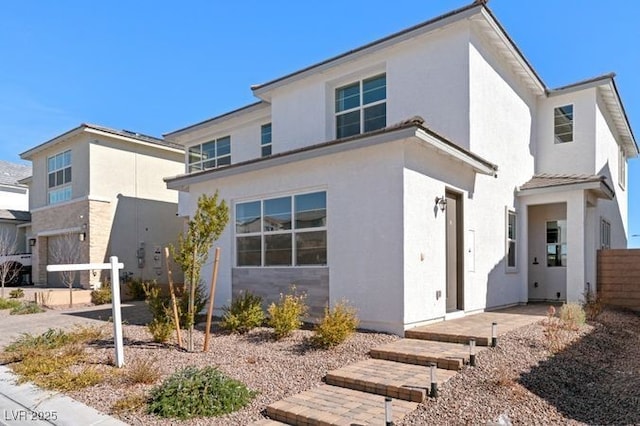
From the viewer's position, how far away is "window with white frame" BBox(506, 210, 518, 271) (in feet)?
41.1

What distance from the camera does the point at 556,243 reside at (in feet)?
44.3

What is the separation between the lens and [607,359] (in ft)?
23.6

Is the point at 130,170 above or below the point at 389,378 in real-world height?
above

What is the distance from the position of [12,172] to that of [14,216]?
11014mm

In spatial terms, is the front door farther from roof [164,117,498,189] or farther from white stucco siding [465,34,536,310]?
roof [164,117,498,189]

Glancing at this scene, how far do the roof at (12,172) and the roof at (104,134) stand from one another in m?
11.3

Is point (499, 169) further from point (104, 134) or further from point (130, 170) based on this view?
point (104, 134)

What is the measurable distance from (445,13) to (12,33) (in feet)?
39.5

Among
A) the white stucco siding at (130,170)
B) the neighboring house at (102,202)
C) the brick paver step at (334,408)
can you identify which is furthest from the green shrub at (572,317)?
the white stucco siding at (130,170)

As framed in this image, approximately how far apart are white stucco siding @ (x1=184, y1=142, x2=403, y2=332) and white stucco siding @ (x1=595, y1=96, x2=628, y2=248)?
941cm

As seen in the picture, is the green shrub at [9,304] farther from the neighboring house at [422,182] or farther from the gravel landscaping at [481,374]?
the gravel landscaping at [481,374]

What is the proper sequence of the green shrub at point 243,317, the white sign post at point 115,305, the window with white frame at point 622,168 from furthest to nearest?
the window with white frame at point 622,168, the green shrub at point 243,317, the white sign post at point 115,305

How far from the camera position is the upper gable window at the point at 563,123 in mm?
14234

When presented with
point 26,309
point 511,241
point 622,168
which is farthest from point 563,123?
point 26,309
